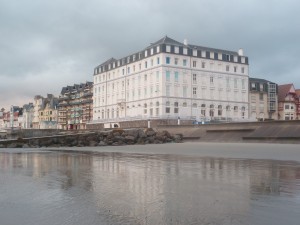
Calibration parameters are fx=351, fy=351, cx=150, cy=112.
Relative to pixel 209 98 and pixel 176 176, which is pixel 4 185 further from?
pixel 209 98

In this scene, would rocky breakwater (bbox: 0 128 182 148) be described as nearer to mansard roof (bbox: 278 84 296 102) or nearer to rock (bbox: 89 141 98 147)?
rock (bbox: 89 141 98 147)

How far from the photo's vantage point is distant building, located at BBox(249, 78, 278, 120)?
364 ft

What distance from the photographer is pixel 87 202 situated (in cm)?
790

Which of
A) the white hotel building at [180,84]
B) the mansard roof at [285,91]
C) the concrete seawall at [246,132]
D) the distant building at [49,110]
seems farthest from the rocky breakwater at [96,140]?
the distant building at [49,110]

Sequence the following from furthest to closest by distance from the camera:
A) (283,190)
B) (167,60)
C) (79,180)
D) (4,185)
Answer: (167,60), (79,180), (4,185), (283,190)

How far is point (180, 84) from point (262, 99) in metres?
31.6

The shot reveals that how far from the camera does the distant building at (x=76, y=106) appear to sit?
14189 cm

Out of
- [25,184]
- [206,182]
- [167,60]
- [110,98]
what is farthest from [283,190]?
[110,98]

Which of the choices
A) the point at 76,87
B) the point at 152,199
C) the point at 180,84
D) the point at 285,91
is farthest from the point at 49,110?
the point at 152,199

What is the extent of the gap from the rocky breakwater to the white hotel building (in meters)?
39.9

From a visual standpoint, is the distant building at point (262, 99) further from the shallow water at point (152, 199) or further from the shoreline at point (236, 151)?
the shallow water at point (152, 199)

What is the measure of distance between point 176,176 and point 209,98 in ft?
299

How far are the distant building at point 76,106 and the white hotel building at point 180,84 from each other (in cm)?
2960

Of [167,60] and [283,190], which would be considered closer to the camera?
[283,190]
